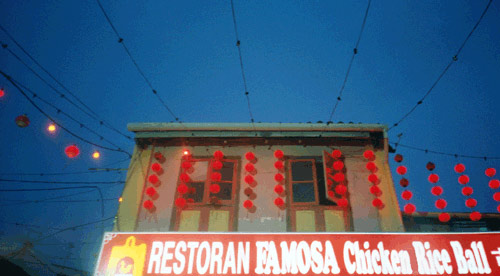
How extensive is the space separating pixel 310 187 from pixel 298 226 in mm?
2426

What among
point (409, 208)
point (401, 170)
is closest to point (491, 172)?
point (401, 170)

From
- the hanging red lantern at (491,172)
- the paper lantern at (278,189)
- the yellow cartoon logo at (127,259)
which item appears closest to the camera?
the yellow cartoon logo at (127,259)

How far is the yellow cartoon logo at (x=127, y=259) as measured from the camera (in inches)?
236

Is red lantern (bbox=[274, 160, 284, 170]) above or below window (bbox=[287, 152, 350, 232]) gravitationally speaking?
above

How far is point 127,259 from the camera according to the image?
611cm

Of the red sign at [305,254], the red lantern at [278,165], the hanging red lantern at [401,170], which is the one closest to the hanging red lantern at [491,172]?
the hanging red lantern at [401,170]

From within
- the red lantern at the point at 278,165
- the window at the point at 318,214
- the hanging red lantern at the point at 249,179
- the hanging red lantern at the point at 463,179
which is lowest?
the window at the point at 318,214

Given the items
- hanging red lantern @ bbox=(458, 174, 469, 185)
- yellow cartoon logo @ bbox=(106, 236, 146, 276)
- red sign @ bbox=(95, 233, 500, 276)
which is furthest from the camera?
hanging red lantern @ bbox=(458, 174, 469, 185)

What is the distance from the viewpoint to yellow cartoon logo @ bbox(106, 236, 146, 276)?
19.7ft

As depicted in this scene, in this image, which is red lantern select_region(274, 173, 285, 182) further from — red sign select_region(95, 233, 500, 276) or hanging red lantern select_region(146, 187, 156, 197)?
hanging red lantern select_region(146, 187, 156, 197)

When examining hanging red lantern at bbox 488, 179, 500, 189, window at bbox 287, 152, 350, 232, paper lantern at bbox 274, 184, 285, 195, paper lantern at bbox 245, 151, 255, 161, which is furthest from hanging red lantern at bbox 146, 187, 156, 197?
hanging red lantern at bbox 488, 179, 500, 189

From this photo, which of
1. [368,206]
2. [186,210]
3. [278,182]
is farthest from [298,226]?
[186,210]

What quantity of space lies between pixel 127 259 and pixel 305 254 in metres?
3.94

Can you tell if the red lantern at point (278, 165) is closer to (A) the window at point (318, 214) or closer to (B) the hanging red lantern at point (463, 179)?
(A) the window at point (318, 214)
